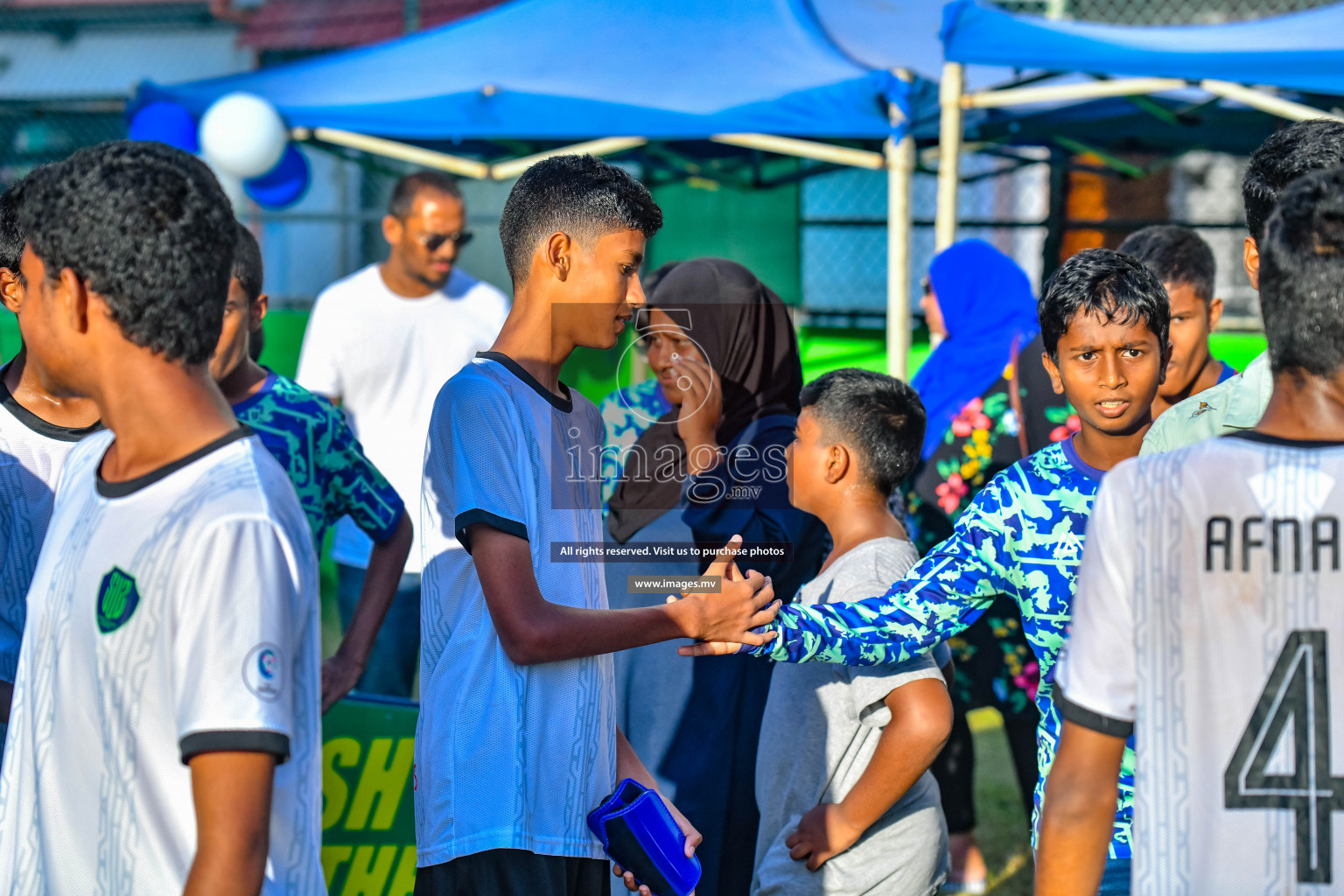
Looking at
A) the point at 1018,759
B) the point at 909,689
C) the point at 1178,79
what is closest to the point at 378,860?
the point at 909,689

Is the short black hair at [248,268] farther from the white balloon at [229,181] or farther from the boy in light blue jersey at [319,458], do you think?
the white balloon at [229,181]

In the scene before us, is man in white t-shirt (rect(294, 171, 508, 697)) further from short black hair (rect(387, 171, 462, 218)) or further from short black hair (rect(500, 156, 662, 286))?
short black hair (rect(500, 156, 662, 286))

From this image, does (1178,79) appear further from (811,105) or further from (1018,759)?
(1018,759)

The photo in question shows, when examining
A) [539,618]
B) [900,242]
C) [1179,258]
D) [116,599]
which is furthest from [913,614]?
[900,242]

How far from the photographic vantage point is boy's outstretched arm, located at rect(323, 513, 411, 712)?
9.64ft

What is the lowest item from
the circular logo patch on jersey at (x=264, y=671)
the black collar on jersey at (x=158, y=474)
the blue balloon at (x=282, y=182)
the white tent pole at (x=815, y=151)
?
the circular logo patch on jersey at (x=264, y=671)

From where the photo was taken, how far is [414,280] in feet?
16.2

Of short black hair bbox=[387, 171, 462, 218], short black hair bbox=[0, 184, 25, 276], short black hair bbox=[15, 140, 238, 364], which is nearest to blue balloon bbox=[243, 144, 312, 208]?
short black hair bbox=[387, 171, 462, 218]

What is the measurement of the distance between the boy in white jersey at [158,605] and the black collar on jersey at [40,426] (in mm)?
925

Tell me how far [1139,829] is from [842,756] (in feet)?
3.77

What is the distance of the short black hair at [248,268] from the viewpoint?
290 cm

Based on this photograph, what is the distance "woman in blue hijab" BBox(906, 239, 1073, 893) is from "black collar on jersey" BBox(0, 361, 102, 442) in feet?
8.22

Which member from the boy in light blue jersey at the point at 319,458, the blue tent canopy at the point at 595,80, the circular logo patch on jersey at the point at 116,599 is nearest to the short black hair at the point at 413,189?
the blue tent canopy at the point at 595,80

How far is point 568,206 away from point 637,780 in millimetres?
1056
